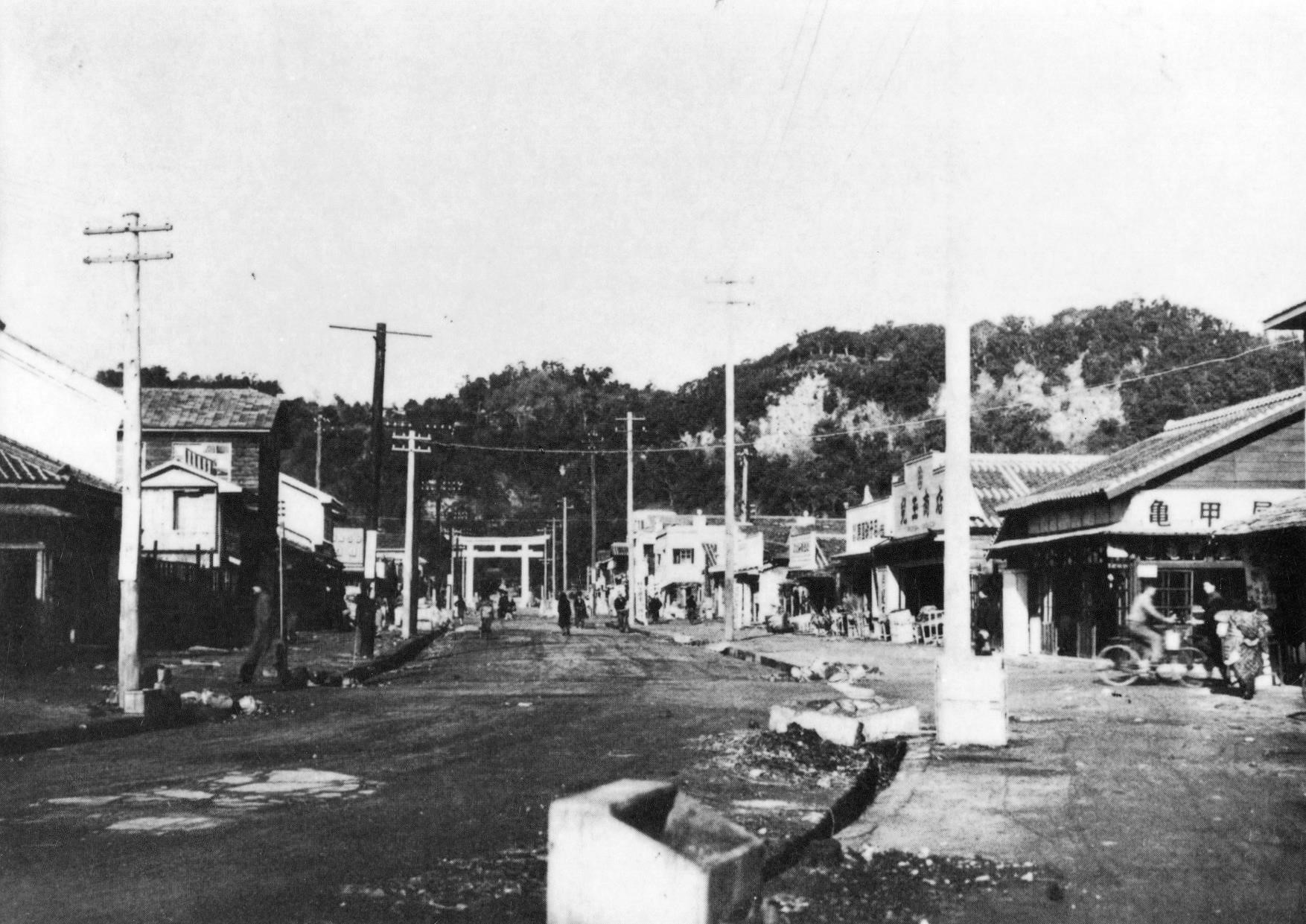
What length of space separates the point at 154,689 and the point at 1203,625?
15.8 metres

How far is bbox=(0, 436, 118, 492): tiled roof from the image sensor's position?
77.2ft

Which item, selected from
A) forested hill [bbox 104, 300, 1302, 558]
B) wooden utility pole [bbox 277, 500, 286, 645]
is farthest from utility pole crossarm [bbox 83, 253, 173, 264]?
forested hill [bbox 104, 300, 1302, 558]

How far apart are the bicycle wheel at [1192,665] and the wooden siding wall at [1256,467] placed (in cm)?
701

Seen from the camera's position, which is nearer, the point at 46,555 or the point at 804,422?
the point at 46,555

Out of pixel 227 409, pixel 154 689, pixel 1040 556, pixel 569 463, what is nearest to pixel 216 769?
pixel 154 689

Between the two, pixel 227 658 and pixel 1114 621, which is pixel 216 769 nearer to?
pixel 227 658

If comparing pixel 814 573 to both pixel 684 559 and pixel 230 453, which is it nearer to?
pixel 230 453

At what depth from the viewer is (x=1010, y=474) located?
38125mm

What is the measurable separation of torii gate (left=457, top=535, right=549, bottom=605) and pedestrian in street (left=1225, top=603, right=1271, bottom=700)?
8181cm

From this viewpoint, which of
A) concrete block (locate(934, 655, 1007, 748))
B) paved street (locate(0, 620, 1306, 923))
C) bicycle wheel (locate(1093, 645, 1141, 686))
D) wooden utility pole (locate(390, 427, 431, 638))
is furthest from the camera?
wooden utility pole (locate(390, 427, 431, 638))

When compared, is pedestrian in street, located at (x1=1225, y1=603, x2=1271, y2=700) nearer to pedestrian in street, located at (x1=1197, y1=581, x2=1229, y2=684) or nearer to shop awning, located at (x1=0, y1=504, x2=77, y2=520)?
pedestrian in street, located at (x1=1197, y1=581, x2=1229, y2=684)

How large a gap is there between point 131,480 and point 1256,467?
21.6 meters

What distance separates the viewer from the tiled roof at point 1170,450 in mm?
25828

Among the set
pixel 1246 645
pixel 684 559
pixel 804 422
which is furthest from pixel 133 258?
pixel 804 422
